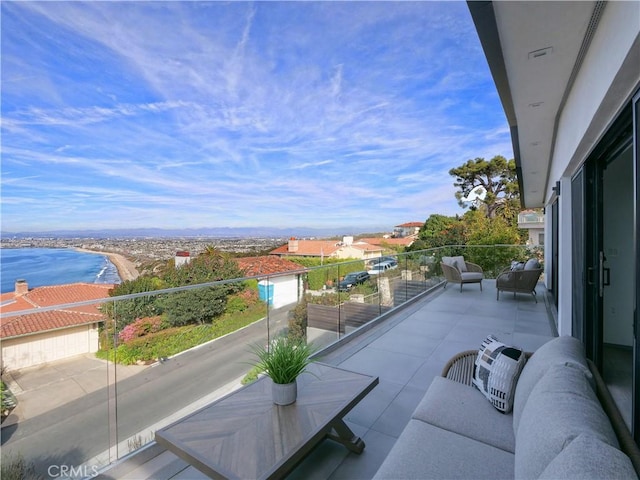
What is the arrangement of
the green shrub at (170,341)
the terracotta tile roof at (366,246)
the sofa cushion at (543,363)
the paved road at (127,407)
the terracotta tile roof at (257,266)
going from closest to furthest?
1. the sofa cushion at (543,363)
2. the paved road at (127,407)
3. the green shrub at (170,341)
4. the terracotta tile roof at (257,266)
5. the terracotta tile roof at (366,246)

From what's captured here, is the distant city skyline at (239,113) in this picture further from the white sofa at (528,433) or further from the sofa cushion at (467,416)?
the sofa cushion at (467,416)

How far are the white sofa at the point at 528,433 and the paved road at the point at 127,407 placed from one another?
1.73m

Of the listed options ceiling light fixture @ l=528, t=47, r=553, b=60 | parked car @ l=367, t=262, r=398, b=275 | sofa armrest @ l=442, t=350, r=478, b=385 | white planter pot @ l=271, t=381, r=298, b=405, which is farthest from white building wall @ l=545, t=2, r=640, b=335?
parked car @ l=367, t=262, r=398, b=275

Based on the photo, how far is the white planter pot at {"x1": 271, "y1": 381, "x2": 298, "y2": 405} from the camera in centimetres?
187

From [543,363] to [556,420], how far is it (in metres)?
0.65

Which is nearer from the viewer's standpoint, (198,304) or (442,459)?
(442,459)

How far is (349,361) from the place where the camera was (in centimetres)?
371

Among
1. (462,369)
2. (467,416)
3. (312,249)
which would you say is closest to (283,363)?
(467,416)

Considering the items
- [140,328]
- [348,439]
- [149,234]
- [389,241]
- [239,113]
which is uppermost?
[239,113]

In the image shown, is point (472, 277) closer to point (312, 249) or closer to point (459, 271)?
point (459, 271)

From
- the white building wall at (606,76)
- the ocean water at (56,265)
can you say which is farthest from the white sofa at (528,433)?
the ocean water at (56,265)

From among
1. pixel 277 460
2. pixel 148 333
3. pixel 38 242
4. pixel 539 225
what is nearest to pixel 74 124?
pixel 38 242

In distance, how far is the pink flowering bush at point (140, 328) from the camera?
2195 millimetres

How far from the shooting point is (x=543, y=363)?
5.20ft
